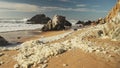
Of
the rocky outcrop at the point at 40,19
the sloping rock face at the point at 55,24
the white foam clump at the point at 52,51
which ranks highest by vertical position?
the white foam clump at the point at 52,51

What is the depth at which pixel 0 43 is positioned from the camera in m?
26.9

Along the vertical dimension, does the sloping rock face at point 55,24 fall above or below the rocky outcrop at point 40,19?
above

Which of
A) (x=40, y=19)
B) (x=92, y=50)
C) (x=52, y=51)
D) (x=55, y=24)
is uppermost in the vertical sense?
(x=92, y=50)

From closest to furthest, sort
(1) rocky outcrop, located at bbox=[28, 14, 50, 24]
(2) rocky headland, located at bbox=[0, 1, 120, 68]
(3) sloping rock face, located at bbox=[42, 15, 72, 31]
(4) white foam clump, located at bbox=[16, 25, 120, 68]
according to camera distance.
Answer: (2) rocky headland, located at bbox=[0, 1, 120, 68], (4) white foam clump, located at bbox=[16, 25, 120, 68], (3) sloping rock face, located at bbox=[42, 15, 72, 31], (1) rocky outcrop, located at bbox=[28, 14, 50, 24]

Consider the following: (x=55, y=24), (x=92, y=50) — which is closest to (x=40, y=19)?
(x=55, y=24)

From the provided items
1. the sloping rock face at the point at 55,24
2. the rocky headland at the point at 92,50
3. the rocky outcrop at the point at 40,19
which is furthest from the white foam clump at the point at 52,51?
the rocky outcrop at the point at 40,19

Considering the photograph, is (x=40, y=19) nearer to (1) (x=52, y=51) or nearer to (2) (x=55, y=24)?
→ (2) (x=55, y=24)

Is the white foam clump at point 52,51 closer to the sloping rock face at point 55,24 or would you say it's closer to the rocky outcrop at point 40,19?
the sloping rock face at point 55,24

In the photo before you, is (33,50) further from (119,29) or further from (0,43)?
(0,43)

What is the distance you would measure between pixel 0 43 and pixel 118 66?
1679cm

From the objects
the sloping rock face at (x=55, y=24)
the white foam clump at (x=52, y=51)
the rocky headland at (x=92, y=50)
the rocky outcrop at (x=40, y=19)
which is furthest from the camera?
the rocky outcrop at (x=40, y=19)

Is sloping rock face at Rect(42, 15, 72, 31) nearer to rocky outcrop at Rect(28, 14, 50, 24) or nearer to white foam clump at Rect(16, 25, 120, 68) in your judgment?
white foam clump at Rect(16, 25, 120, 68)

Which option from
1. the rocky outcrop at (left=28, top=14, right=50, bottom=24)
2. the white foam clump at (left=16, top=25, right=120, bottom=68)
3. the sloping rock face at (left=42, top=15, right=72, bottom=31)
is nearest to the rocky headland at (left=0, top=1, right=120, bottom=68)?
the white foam clump at (left=16, top=25, right=120, bottom=68)

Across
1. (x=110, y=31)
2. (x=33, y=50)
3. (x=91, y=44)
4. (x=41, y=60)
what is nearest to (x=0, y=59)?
(x=33, y=50)
